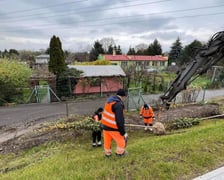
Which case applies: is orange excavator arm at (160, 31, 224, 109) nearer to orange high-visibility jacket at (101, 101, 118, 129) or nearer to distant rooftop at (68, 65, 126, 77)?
orange high-visibility jacket at (101, 101, 118, 129)

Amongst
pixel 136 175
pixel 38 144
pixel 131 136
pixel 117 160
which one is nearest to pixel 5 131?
pixel 38 144

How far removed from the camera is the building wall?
690 inches

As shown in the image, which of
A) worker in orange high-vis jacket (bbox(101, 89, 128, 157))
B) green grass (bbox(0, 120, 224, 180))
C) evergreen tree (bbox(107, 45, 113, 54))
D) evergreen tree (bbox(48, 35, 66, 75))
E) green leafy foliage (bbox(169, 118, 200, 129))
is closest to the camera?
green grass (bbox(0, 120, 224, 180))

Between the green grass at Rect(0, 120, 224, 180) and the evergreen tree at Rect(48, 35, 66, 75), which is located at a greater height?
the evergreen tree at Rect(48, 35, 66, 75)

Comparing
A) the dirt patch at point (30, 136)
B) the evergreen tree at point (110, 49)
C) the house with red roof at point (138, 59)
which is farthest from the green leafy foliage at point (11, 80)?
the evergreen tree at point (110, 49)

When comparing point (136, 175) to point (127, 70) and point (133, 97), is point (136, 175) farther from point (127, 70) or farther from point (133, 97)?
point (127, 70)

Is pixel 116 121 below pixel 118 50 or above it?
below

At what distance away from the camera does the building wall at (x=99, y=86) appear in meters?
17.5

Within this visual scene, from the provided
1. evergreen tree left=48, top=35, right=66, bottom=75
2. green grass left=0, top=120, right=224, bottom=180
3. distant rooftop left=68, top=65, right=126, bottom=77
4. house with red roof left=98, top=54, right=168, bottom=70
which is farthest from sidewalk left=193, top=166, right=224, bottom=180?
house with red roof left=98, top=54, right=168, bottom=70

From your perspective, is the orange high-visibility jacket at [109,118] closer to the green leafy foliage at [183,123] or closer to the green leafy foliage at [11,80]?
the green leafy foliage at [183,123]

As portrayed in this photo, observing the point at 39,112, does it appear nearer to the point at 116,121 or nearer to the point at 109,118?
the point at 109,118

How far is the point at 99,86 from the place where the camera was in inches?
724

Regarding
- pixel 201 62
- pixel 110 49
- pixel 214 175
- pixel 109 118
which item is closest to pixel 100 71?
pixel 109 118

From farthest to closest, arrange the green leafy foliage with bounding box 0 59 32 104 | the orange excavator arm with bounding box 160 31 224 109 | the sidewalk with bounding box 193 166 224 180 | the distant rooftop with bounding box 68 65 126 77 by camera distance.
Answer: the distant rooftop with bounding box 68 65 126 77, the green leafy foliage with bounding box 0 59 32 104, the sidewalk with bounding box 193 166 224 180, the orange excavator arm with bounding box 160 31 224 109
